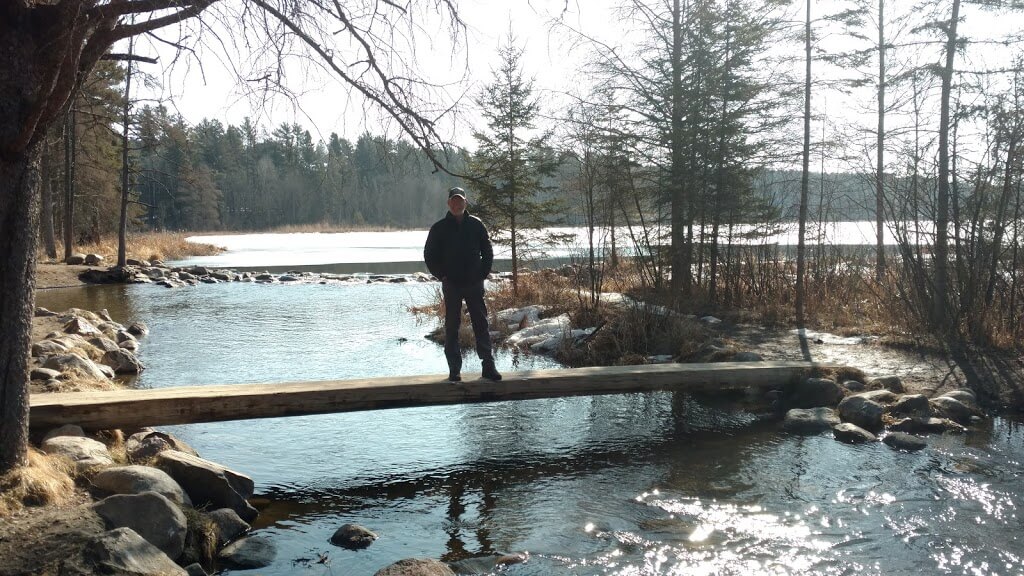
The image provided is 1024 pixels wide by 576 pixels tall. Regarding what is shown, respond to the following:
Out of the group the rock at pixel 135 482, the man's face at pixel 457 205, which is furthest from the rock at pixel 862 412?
the rock at pixel 135 482

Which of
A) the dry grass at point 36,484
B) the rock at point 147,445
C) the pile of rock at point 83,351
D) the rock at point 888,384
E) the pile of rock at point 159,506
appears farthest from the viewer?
the pile of rock at point 83,351

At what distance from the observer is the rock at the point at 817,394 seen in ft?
29.0

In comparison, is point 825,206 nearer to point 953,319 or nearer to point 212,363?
point 953,319

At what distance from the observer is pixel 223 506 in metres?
5.88

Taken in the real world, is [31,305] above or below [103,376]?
above

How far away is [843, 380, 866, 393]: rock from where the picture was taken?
9102mm

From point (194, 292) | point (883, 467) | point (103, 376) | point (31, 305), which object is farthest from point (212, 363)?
point (194, 292)

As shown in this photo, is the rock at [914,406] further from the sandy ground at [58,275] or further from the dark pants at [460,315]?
the sandy ground at [58,275]

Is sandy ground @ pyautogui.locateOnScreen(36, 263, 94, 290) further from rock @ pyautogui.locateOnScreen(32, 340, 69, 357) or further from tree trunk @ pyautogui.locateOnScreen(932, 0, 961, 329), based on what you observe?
tree trunk @ pyautogui.locateOnScreen(932, 0, 961, 329)

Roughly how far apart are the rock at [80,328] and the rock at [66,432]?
24.1 feet

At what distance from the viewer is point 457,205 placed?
7.41 metres

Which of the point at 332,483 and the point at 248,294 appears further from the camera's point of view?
the point at 248,294

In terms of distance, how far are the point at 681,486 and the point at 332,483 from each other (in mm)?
2993

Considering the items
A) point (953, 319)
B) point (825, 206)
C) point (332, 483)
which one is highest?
point (825, 206)
